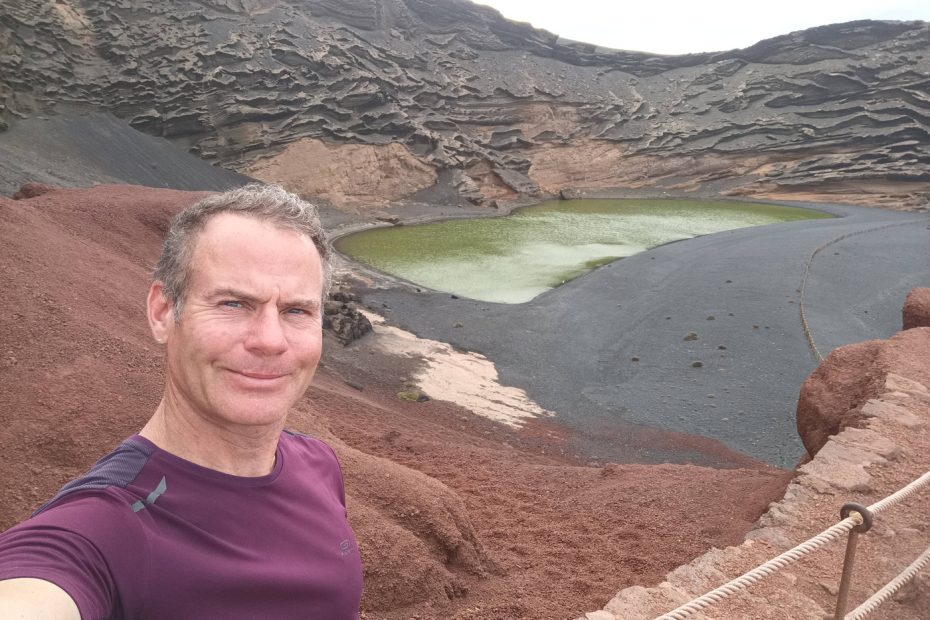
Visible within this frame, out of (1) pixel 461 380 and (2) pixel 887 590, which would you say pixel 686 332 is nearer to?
(1) pixel 461 380

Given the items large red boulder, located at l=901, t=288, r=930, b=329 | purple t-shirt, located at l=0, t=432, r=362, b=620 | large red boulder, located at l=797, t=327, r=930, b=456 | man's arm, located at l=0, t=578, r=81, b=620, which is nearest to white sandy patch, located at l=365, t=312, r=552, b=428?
large red boulder, located at l=797, t=327, r=930, b=456

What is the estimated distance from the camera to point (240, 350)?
1772 millimetres

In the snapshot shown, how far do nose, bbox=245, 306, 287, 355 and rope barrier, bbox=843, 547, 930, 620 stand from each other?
294cm

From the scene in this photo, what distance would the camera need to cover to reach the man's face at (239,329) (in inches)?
69.6

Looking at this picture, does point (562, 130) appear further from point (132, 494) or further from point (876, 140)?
point (132, 494)

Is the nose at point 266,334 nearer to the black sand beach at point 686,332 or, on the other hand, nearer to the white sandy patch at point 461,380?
the black sand beach at point 686,332

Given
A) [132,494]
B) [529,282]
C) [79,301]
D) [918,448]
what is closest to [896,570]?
[918,448]

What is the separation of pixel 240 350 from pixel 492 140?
44.4m

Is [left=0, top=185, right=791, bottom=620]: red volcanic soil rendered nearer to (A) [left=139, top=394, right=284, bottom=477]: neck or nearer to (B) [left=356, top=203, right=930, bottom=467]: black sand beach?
(A) [left=139, top=394, right=284, bottom=477]: neck

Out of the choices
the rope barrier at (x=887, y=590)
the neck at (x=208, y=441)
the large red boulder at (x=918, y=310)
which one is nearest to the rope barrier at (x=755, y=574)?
the rope barrier at (x=887, y=590)

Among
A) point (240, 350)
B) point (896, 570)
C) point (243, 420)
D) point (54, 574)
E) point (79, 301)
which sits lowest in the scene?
point (896, 570)

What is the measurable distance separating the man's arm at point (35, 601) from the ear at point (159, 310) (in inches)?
31.2

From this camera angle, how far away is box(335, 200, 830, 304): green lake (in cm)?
2131

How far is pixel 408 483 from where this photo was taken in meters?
4.84
